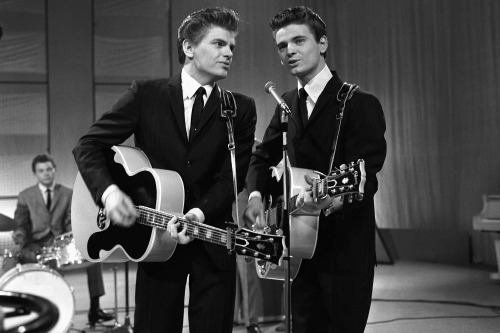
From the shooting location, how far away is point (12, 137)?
36.3ft

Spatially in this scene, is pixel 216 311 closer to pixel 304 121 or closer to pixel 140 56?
pixel 304 121

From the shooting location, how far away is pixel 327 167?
10.8ft

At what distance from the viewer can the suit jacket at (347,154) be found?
3.17m

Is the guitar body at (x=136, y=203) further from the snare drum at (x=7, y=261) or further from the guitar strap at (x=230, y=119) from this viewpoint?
the snare drum at (x=7, y=261)

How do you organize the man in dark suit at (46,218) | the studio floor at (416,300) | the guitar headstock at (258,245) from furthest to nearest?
the man in dark suit at (46,218) < the studio floor at (416,300) < the guitar headstock at (258,245)

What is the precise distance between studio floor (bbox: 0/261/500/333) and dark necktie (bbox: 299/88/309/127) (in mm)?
3286

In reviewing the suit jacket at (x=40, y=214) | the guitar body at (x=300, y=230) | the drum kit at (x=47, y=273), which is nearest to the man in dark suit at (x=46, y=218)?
the suit jacket at (x=40, y=214)

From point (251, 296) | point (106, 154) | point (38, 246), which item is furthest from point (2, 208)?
point (106, 154)

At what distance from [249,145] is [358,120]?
20.6 inches

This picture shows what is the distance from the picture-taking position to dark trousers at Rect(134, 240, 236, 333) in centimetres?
295

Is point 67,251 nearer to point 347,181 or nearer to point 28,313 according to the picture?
point 347,181

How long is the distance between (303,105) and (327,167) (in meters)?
0.36

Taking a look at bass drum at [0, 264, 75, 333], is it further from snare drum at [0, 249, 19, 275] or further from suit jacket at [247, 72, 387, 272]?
suit jacket at [247, 72, 387, 272]

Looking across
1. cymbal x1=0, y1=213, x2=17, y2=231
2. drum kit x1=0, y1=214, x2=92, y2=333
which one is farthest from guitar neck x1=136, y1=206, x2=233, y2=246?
cymbal x1=0, y1=213, x2=17, y2=231
